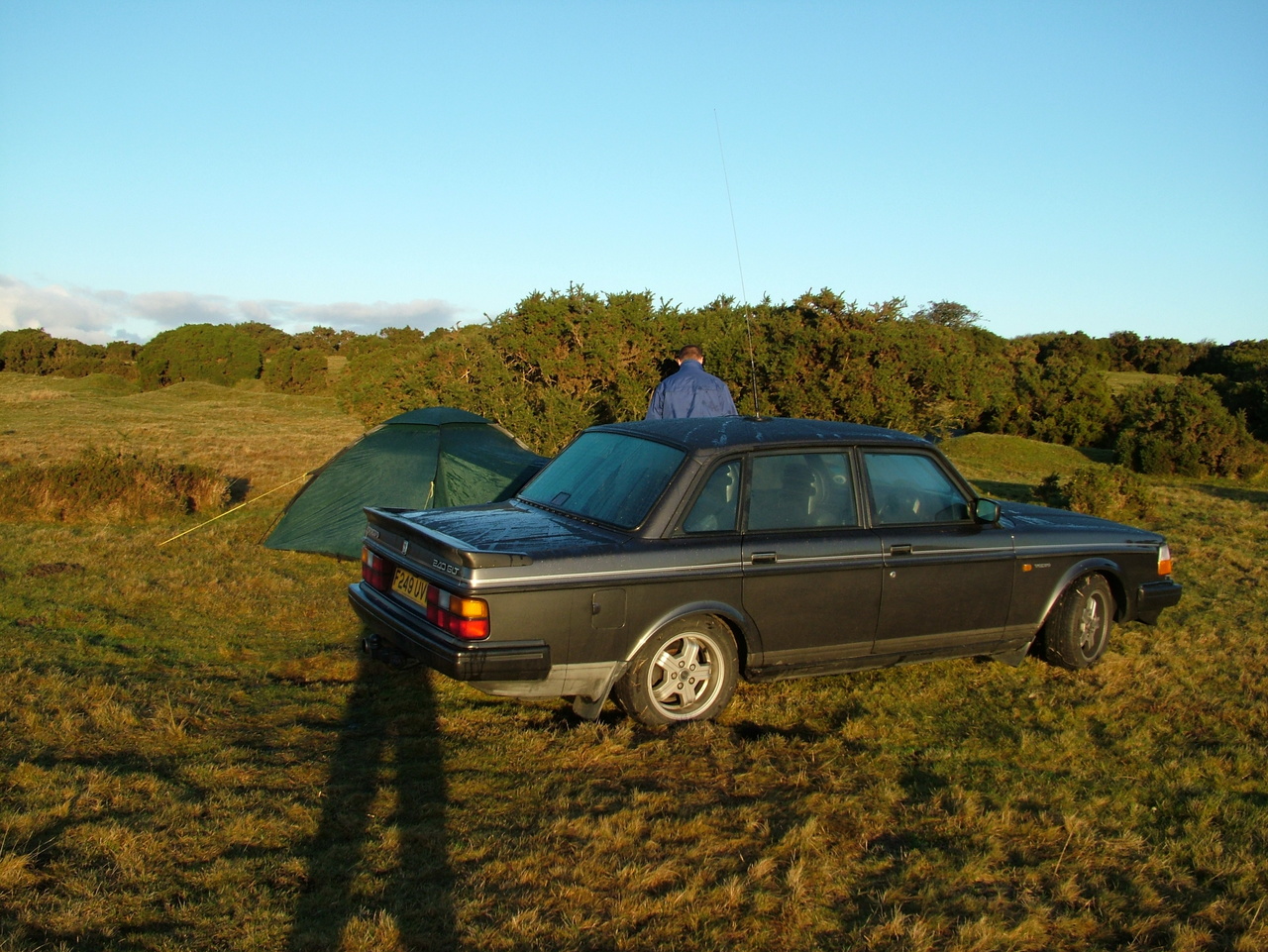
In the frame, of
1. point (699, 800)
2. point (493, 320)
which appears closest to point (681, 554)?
point (699, 800)

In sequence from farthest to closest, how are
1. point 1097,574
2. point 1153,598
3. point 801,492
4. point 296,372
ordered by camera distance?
point 296,372 → point 1153,598 → point 1097,574 → point 801,492

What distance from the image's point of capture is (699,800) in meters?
4.12

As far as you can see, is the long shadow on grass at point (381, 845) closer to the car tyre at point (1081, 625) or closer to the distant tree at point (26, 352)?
the car tyre at point (1081, 625)

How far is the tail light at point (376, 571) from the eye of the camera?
203 inches

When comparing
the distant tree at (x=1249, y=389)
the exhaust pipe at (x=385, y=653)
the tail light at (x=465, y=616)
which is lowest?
the exhaust pipe at (x=385, y=653)

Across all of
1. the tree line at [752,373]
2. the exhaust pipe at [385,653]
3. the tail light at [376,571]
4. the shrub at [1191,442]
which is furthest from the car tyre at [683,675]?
the shrub at [1191,442]

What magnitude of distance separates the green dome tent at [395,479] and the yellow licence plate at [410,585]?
4641mm

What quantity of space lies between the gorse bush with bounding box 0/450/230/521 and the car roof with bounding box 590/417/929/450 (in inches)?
313

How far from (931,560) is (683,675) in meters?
1.57

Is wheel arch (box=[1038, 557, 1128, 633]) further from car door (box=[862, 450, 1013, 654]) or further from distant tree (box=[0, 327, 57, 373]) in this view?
distant tree (box=[0, 327, 57, 373])

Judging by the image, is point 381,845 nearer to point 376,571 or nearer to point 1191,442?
point 376,571

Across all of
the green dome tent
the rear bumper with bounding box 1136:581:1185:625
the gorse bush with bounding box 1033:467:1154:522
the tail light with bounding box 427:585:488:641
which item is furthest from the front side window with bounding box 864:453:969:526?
the gorse bush with bounding box 1033:467:1154:522

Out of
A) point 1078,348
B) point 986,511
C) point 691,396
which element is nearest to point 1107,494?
point 691,396

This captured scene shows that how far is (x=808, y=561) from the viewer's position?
5059 mm
